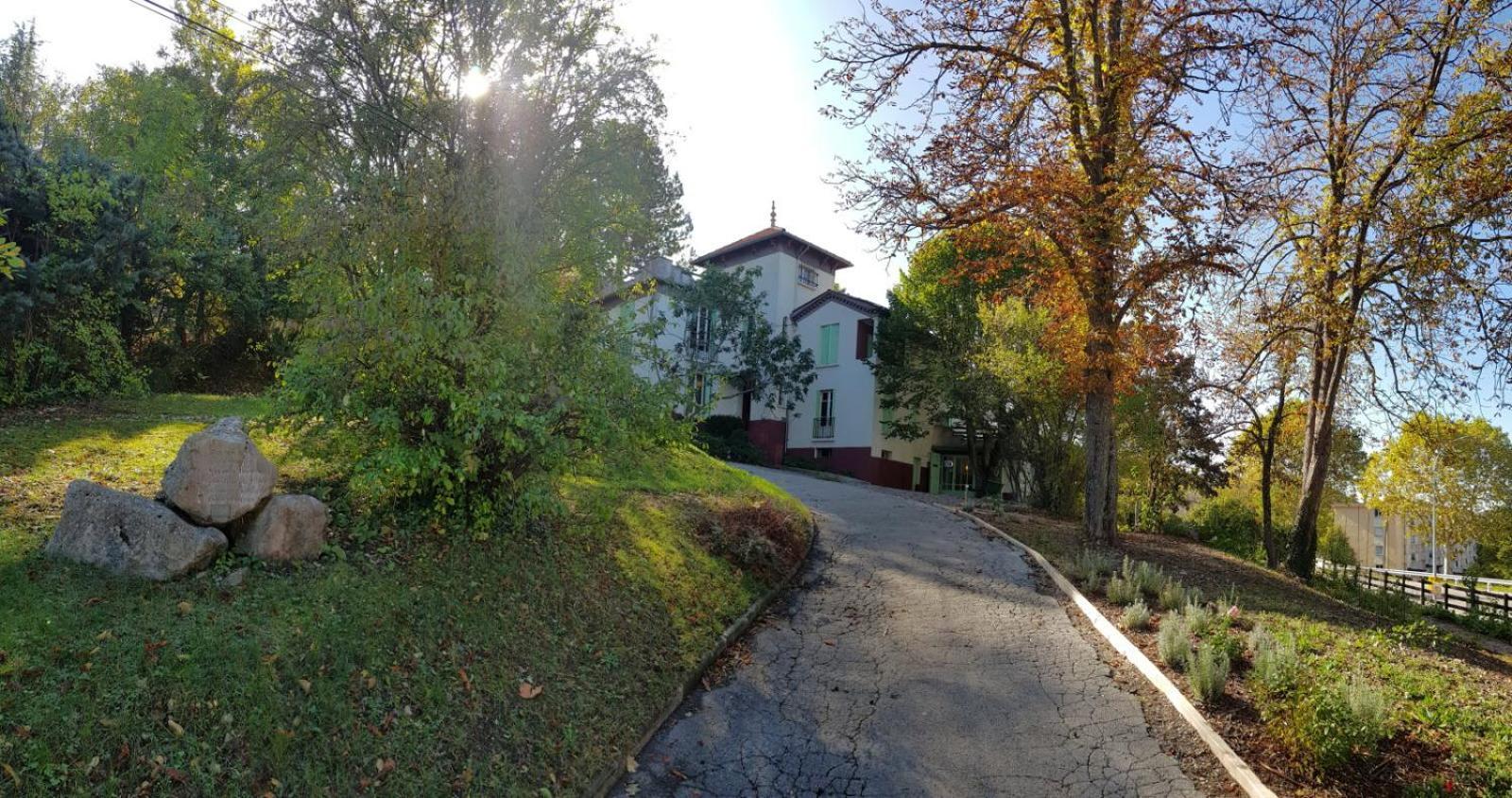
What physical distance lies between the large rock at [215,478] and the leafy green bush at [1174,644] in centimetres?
767

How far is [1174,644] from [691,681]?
4.41 meters

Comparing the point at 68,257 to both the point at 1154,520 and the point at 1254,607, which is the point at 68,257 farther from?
the point at 1154,520

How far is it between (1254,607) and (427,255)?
397 inches

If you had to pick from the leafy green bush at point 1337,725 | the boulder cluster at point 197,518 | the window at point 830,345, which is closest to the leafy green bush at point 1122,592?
the leafy green bush at point 1337,725

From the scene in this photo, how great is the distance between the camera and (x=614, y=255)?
16109mm

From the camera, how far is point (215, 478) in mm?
5836

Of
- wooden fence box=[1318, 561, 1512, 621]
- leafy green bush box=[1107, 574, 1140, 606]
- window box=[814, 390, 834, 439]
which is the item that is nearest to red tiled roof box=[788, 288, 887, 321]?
window box=[814, 390, 834, 439]

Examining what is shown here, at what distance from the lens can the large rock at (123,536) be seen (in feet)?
17.5

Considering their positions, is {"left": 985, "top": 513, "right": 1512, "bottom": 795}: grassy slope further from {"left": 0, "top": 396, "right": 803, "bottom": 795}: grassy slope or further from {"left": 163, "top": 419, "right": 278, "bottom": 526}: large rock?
{"left": 163, "top": 419, "right": 278, "bottom": 526}: large rock

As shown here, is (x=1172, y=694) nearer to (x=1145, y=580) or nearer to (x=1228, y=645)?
(x=1228, y=645)

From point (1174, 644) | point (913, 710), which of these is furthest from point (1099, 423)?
point (913, 710)

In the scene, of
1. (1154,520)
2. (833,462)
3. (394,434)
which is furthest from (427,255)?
(833,462)

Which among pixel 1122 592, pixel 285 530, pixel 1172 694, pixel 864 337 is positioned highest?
pixel 864 337

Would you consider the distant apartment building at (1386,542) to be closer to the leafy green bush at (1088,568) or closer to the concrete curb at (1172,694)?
the leafy green bush at (1088,568)
